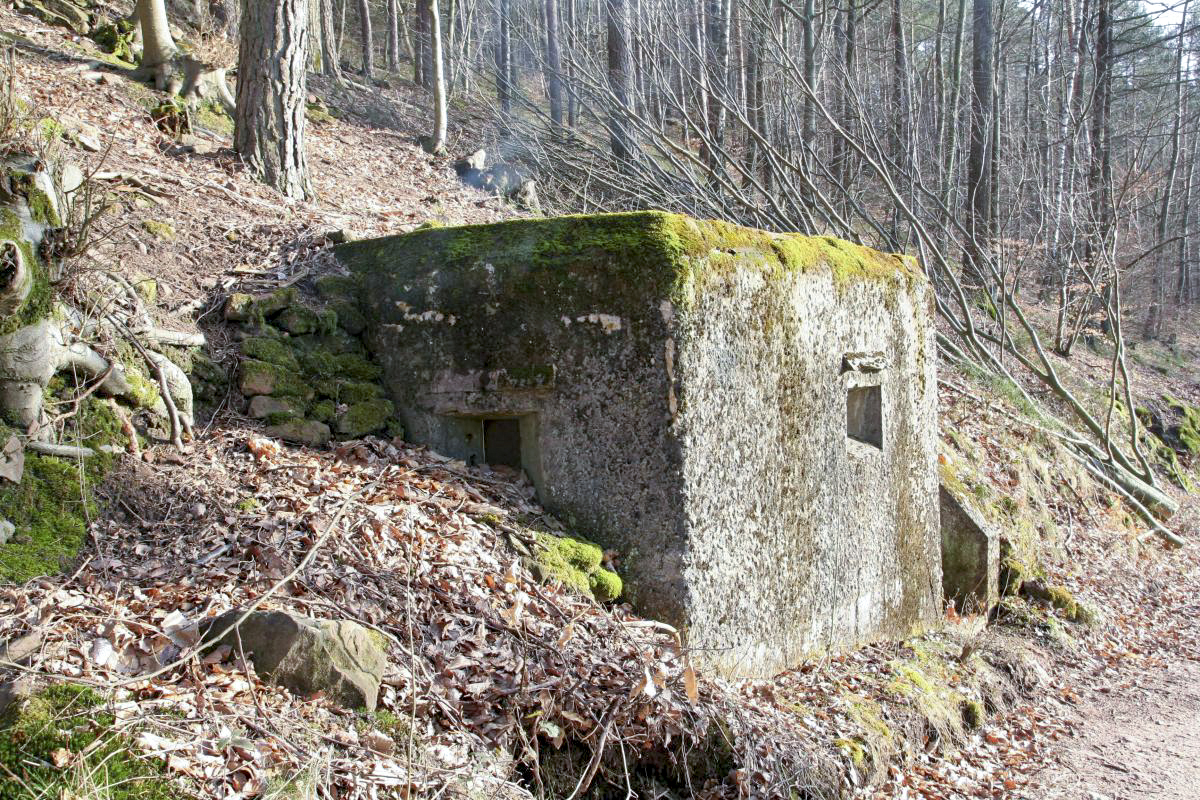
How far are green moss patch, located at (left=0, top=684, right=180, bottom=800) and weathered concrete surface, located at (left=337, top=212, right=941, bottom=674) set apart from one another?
8.86 feet

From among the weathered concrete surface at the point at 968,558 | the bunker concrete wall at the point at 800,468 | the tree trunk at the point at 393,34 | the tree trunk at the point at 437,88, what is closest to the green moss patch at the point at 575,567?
the bunker concrete wall at the point at 800,468

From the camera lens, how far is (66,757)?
2.58 meters

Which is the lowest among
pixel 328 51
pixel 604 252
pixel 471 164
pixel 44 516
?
pixel 44 516

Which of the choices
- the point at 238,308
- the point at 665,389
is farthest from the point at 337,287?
the point at 665,389

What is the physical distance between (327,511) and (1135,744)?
5.61 m

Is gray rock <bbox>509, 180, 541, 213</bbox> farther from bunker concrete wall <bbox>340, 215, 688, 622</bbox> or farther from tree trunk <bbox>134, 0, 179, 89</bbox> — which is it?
bunker concrete wall <bbox>340, 215, 688, 622</bbox>

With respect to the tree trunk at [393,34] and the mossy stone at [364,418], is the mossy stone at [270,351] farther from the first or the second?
the tree trunk at [393,34]

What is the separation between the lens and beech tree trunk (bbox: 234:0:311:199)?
7.10 metres

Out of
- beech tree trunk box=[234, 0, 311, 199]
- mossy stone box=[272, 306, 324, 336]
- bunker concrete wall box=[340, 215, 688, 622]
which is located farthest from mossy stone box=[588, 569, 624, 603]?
beech tree trunk box=[234, 0, 311, 199]

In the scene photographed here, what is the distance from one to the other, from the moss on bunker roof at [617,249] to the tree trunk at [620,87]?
4.69 meters

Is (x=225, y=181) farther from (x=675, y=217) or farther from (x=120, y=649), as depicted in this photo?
(x=120, y=649)

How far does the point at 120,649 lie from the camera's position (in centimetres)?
307

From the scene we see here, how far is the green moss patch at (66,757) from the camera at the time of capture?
2.53 meters

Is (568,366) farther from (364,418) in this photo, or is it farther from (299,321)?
(299,321)
